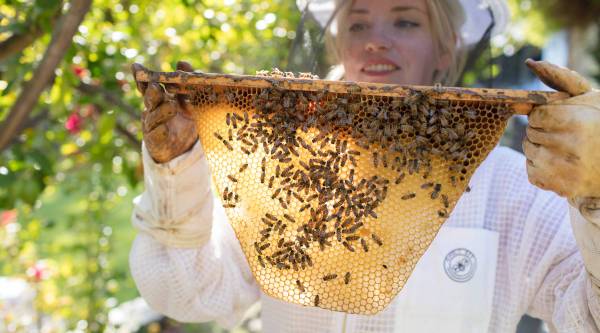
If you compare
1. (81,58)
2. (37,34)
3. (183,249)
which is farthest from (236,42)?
(183,249)

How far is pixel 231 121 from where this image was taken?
1951 millimetres

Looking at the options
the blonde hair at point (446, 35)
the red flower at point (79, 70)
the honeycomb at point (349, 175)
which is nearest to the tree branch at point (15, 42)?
the red flower at point (79, 70)

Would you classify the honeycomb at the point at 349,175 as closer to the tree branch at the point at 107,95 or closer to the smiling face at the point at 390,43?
the smiling face at the point at 390,43

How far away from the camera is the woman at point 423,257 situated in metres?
2.02

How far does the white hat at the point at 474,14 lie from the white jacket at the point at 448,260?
0.69 meters

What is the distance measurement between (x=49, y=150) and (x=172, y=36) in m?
1.03

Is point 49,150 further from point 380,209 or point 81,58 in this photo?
point 380,209

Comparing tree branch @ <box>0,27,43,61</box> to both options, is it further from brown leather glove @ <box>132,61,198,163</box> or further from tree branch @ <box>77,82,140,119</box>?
brown leather glove @ <box>132,61,198,163</box>

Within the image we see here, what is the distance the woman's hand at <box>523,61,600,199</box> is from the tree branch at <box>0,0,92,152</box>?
1.76 metres

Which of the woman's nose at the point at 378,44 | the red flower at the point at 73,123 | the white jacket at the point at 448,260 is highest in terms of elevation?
the woman's nose at the point at 378,44

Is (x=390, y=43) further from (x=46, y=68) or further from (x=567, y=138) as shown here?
(x=46, y=68)

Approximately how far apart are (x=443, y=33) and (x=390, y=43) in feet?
1.01

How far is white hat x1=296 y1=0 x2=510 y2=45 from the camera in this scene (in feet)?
8.57

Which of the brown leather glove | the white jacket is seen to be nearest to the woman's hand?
the white jacket
